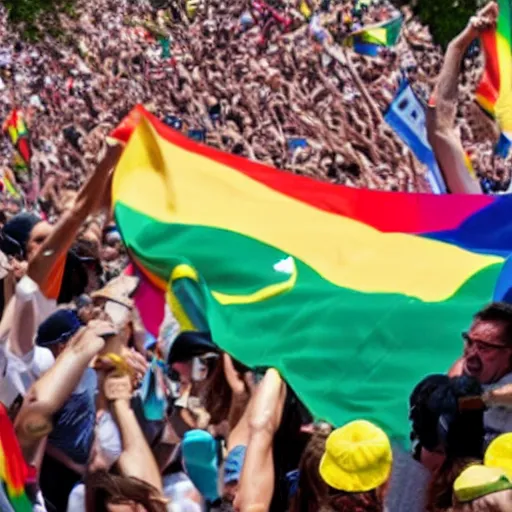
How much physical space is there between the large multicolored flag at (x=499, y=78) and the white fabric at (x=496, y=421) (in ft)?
9.95

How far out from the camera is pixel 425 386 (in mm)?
4711

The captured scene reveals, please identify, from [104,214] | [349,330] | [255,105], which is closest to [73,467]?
[349,330]

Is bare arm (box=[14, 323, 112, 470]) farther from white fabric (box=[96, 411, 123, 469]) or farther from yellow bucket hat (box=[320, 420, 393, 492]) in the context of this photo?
yellow bucket hat (box=[320, 420, 393, 492])

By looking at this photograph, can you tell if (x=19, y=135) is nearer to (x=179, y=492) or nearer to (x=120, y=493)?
(x=179, y=492)

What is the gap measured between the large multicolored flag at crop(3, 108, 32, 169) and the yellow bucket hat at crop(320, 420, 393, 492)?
12451mm

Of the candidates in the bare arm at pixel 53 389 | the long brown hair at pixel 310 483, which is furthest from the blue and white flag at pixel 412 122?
the long brown hair at pixel 310 483

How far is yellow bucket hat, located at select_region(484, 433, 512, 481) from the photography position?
4297 millimetres

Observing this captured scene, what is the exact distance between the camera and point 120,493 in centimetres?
482

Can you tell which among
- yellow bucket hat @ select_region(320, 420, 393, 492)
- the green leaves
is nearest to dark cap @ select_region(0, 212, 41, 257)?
yellow bucket hat @ select_region(320, 420, 393, 492)

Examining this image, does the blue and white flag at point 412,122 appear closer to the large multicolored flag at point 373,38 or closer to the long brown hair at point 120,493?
the long brown hair at point 120,493

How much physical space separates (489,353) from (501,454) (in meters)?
0.59

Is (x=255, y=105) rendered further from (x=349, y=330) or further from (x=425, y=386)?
(x=425, y=386)

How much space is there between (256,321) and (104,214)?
1.27 meters

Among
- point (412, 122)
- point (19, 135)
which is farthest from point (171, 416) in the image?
point (19, 135)
